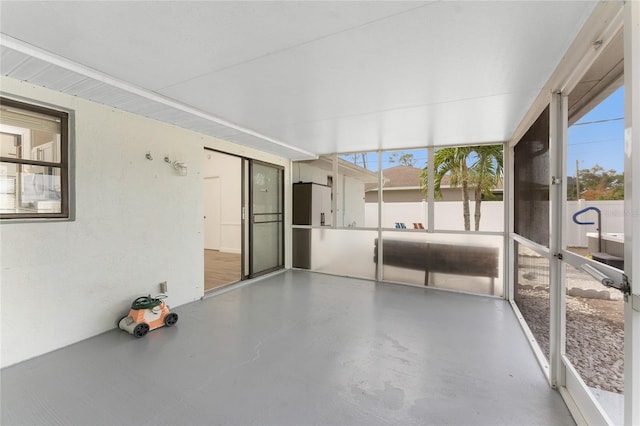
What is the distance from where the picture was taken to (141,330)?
265cm

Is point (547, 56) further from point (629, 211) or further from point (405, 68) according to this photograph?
point (629, 211)

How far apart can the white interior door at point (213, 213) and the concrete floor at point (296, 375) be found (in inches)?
191

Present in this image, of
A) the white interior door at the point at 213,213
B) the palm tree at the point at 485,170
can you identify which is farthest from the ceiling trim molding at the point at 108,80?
the white interior door at the point at 213,213

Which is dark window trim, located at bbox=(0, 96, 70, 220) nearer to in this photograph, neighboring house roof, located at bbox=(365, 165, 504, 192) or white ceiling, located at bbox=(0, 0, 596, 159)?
white ceiling, located at bbox=(0, 0, 596, 159)

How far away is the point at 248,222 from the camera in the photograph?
→ 15.8 feet

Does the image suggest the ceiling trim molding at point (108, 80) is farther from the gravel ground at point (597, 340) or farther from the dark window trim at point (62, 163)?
the gravel ground at point (597, 340)

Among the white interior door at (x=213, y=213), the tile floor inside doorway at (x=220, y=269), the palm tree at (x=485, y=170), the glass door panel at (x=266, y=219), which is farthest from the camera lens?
the white interior door at (x=213, y=213)

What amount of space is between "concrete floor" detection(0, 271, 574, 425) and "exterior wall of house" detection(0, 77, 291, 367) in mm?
315

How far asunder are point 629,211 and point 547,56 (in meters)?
1.33

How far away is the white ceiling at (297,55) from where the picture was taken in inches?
57.9

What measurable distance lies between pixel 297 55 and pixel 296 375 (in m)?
2.40

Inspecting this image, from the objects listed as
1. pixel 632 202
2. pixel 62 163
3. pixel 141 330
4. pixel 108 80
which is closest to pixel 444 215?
pixel 632 202

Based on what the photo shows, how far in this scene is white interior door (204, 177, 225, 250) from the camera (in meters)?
7.87

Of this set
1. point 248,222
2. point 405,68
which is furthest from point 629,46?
point 248,222
